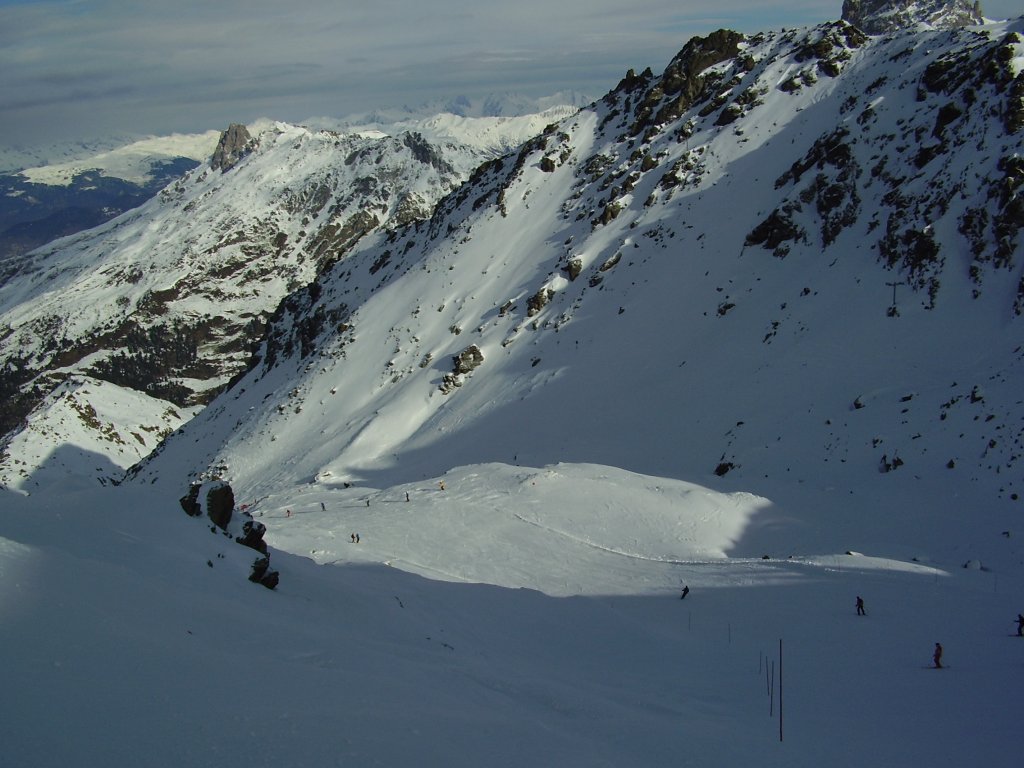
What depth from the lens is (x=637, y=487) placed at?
98.4 feet

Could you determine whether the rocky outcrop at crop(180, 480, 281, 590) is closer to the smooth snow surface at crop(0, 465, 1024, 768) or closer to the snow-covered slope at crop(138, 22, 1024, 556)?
the smooth snow surface at crop(0, 465, 1024, 768)

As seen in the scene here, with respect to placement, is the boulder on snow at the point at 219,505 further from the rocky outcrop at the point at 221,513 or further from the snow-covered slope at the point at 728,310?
the snow-covered slope at the point at 728,310

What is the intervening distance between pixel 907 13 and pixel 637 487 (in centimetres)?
16208

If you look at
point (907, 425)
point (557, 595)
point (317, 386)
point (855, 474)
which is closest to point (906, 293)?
point (907, 425)

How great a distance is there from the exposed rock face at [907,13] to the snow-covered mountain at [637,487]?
98022 millimetres

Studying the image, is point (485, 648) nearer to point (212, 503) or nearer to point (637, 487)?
point (212, 503)

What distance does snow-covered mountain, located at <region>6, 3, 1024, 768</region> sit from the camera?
9.11 meters

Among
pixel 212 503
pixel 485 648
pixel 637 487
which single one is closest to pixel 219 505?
pixel 212 503

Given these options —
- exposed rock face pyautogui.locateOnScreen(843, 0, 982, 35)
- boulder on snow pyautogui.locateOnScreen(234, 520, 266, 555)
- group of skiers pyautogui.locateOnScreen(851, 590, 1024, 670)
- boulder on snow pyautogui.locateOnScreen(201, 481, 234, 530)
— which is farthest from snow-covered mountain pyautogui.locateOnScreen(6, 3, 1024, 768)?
exposed rock face pyautogui.locateOnScreen(843, 0, 982, 35)

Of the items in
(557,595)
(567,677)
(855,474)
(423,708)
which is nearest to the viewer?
(423,708)

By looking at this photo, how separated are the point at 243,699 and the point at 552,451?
33.4m

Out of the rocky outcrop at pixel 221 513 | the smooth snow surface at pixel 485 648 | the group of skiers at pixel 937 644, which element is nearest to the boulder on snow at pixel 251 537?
the rocky outcrop at pixel 221 513

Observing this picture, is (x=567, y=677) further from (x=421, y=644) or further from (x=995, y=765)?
(x=995, y=765)

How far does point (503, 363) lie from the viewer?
177 ft
